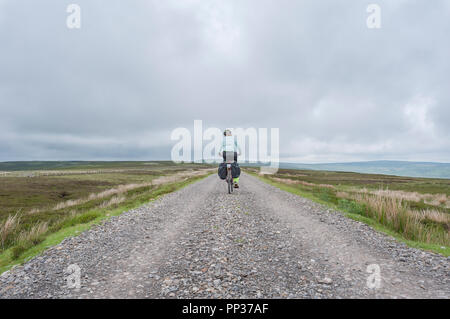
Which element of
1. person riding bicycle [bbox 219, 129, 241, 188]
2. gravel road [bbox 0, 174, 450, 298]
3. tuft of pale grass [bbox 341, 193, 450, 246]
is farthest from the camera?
person riding bicycle [bbox 219, 129, 241, 188]

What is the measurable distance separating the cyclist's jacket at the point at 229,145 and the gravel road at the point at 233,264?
7.31m

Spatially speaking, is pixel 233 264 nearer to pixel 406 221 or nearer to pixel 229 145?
pixel 406 221

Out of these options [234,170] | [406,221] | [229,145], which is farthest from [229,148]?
[406,221]

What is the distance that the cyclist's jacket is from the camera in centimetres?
1478

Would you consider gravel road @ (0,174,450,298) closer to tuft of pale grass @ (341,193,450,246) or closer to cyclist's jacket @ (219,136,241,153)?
tuft of pale grass @ (341,193,450,246)

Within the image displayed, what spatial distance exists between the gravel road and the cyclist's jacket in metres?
7.31

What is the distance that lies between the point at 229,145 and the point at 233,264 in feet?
34.6

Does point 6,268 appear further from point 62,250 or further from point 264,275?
point 264,275

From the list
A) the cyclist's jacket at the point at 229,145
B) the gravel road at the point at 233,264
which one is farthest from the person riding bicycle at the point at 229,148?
the gravel road at the point at 233,264

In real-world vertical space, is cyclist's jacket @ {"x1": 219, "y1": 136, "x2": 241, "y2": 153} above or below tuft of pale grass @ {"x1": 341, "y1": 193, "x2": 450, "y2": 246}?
above

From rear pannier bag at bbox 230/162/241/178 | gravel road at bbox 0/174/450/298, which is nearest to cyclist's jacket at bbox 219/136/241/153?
rear pannier bag at bbox 230/162/241/178
